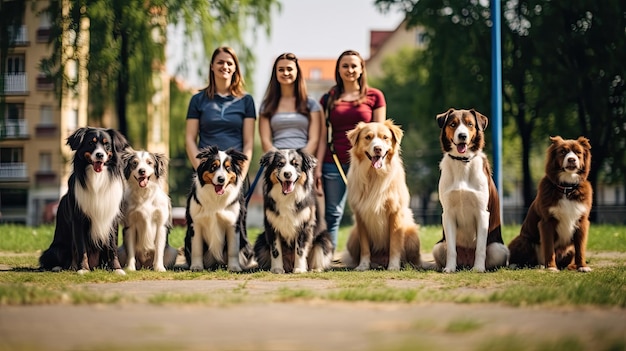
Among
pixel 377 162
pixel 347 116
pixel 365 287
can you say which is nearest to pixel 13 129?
pixel 347 116

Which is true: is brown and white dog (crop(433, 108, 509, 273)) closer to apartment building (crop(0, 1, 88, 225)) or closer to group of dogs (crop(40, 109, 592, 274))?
group of dogs (crop(40, 109, 592, 274))

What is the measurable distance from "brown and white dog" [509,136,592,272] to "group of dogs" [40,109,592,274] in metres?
0.01

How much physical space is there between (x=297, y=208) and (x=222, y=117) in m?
1.63

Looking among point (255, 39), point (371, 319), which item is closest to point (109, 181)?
point (371, 319)

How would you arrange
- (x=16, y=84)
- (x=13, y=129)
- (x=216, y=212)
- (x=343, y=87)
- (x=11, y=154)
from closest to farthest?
(x=216, y=212) < (x=343, y=87) < (x=13, y=129) < (x=16, y=84) < (x=11, y=154)

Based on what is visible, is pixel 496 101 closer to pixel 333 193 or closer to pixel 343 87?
pixel 343 87

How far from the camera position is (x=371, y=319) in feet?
14.1

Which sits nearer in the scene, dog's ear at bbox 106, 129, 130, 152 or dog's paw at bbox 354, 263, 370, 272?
dog's ear at bbox 106, 129, 130, 152

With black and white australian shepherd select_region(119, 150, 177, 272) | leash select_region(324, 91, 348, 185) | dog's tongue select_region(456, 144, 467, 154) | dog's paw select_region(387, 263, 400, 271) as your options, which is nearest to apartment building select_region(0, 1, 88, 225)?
black and white australian shepherd select_region(119, 150, 177, 272)

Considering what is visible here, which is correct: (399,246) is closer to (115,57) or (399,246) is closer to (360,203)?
(360,203)

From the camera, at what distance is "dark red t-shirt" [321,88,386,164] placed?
8.70 m

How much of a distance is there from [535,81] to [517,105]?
111 cm

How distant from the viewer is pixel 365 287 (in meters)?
6.10

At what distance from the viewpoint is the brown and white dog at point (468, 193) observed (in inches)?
303
